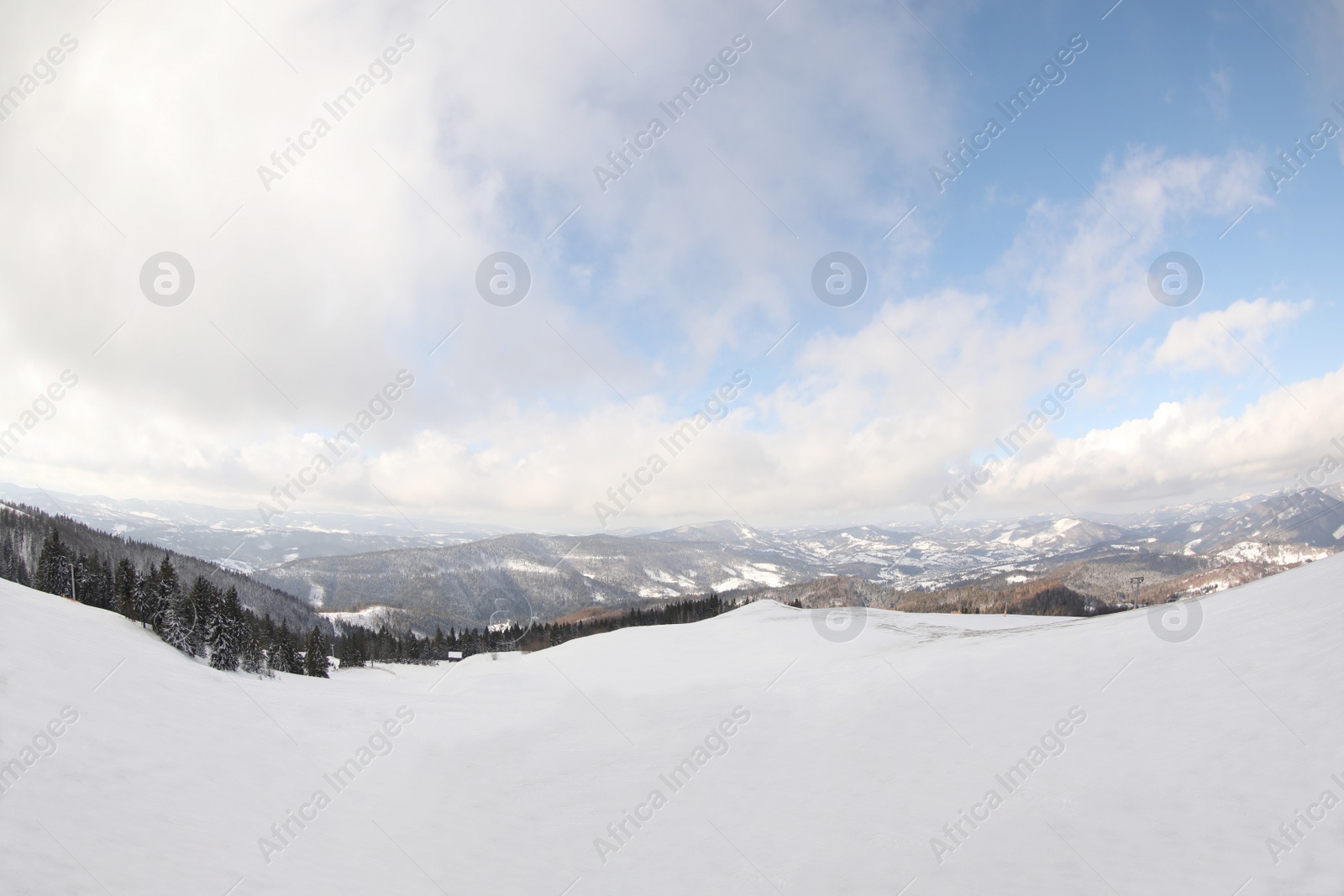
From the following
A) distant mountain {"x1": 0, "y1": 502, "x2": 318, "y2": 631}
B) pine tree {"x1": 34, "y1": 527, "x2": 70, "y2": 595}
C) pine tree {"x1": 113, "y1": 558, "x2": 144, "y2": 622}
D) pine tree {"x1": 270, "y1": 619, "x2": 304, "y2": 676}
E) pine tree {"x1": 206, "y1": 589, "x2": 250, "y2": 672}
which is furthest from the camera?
distant mountain {"x1": 0, "y1": 502, "x2": 318, "y2": 631}

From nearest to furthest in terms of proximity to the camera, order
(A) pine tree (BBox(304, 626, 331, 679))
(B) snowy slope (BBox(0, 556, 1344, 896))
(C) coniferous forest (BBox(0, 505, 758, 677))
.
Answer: (B) snowy slope (BBox(0, 556, 1344, 896)) → (C) coniferous forest (BBox(0, 505, 758, 677)) → (A) pine tree (BBox(304, 626, 331, 679))

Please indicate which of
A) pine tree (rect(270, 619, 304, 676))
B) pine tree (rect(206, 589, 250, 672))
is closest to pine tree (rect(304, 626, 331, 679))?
pine tree (rect(270, 619, 304, 676))

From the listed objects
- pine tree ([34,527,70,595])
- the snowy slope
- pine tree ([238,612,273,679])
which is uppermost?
the snowy slope

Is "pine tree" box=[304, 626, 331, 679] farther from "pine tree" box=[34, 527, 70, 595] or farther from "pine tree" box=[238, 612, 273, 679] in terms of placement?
"pine tree" box=[34, 527, 70, 595]

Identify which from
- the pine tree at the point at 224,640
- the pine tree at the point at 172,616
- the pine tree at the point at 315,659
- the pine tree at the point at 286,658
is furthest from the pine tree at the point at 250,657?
the pine tree at the point at 315,659

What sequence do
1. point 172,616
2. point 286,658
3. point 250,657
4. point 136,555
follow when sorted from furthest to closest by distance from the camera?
point 136,555 < point 286,658 < point 250,657 < point 172,616

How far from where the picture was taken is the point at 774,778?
43.4 ft

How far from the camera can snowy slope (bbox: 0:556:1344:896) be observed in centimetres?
773

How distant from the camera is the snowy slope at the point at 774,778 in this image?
773 cm

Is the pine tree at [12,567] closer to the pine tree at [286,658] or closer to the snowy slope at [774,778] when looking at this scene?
the pine tree at [286,658]

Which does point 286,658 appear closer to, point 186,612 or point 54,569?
point 186,612

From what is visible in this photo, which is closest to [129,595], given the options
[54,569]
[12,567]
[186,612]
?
[186,612]

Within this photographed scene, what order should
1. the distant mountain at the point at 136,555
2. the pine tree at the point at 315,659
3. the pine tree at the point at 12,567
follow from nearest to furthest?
the pine tree at the point at 315,659 < the pine tree at the point at 12,567 < the distant mountain at the point at 136,555

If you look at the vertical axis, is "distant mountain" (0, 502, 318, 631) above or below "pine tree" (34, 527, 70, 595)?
below
